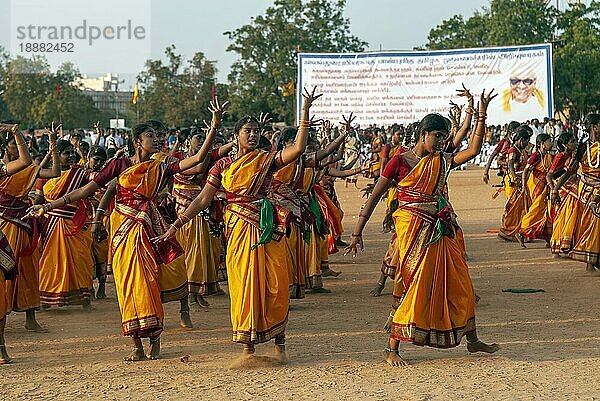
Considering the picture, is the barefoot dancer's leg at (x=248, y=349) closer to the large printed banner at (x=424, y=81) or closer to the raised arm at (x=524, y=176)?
the raised arm at (x=524, y=176)

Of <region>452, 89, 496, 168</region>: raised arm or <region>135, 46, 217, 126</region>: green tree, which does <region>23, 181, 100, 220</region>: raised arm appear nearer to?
<region>452, 89, 496, 168</region>: raised arm

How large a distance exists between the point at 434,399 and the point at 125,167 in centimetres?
315

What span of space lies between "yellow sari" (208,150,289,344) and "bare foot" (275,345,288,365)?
0.53 feet

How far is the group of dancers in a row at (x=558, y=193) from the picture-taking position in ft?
36.4

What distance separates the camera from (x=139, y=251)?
24.2 feet

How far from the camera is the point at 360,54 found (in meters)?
31.5

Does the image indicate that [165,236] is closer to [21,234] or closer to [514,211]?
[21,234]

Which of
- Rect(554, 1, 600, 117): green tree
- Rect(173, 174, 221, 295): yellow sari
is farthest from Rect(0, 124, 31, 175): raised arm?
Rect(554, 1, 600, 117): green tree

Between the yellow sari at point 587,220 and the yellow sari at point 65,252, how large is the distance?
5843 millimetres

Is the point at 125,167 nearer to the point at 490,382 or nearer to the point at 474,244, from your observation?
the point at 490,382

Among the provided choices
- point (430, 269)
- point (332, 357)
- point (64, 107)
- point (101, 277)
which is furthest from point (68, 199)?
point (64, 107)

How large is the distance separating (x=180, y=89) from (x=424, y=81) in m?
19.9

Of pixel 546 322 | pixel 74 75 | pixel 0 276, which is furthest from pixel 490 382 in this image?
pixel 74 75

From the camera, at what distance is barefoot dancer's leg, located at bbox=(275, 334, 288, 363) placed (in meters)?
7.15
